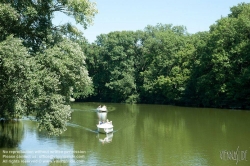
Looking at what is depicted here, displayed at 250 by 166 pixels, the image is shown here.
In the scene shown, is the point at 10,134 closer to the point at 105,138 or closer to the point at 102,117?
the point at 105,138

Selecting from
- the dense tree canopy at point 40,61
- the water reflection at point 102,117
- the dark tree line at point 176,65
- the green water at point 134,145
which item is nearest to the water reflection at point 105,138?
the green water at point 134,145

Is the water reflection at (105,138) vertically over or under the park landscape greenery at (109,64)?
under

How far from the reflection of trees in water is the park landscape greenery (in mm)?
1624

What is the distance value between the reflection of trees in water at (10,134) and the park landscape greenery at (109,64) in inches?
63.9

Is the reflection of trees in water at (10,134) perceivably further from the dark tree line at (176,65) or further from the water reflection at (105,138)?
the dark tree line at (176,65)

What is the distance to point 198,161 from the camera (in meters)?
19.0

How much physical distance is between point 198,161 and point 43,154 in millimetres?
9043

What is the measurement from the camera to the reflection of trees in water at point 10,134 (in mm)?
22994

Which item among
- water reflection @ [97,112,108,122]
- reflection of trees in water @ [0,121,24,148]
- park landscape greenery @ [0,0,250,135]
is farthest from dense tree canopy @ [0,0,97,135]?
water reflection @ [97,112,108,122]

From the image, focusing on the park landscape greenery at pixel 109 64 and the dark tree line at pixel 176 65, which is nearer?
the park landscape greenery at pixel 109 64

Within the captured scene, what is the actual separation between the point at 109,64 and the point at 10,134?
184 feet

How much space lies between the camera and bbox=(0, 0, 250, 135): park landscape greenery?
61.7ft

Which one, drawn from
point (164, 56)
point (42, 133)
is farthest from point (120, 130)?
point (164, 56)

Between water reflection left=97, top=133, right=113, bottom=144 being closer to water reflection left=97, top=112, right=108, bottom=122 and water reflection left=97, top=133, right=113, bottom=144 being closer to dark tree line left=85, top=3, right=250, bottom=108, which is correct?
water reflection left=97, top=112, right=108, bottom=122
